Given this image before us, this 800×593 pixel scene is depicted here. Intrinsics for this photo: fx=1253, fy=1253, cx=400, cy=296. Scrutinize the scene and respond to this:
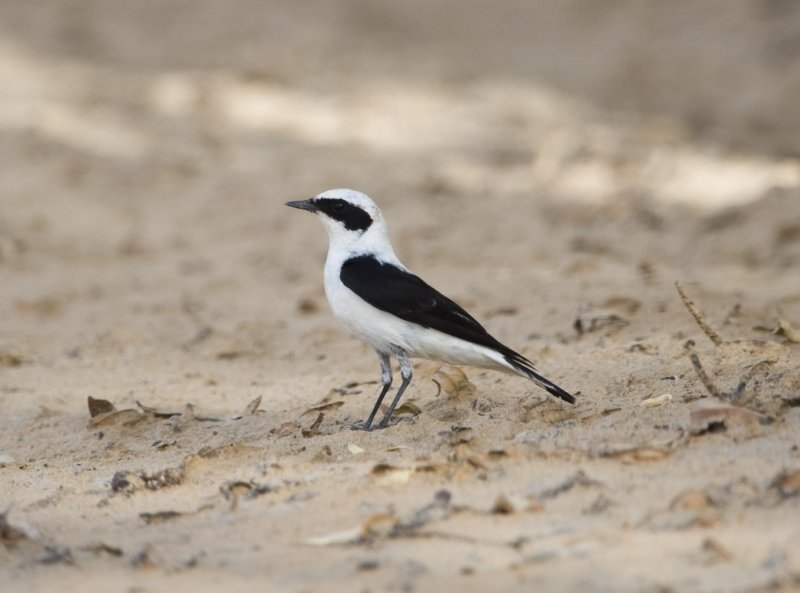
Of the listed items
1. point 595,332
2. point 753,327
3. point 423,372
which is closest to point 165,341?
point 423,372

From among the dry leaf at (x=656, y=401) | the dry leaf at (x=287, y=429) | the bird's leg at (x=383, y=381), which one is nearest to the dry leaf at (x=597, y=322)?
the bird's leg at (x=383, y=381)

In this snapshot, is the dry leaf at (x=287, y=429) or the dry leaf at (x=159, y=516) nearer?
the dry leaf at (x=159, y=516)

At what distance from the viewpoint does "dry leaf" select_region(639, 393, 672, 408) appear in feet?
17.1

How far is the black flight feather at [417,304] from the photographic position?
18.6ft

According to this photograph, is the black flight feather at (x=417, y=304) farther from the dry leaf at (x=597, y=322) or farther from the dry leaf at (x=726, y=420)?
the dry leaf at (x=597, y=322)

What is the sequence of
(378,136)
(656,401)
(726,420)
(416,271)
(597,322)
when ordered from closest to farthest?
(726,420), (656,401), (597,322), (416,271), (378,136)

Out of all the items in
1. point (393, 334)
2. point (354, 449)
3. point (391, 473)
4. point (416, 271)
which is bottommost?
point (416, 271)

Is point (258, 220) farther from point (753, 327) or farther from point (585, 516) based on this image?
point (585, 516)

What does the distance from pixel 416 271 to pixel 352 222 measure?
3025mm

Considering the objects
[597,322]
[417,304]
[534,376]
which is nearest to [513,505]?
[534,376]

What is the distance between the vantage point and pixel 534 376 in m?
5.48

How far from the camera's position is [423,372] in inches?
266

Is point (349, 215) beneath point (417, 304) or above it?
above

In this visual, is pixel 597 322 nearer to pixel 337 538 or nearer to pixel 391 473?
pixel 391 473
